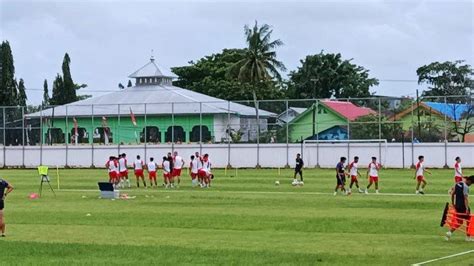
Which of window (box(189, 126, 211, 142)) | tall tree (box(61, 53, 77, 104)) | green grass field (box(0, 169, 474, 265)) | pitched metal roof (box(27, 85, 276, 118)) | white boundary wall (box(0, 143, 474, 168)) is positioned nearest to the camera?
green grass field (box(0, 169, 474, 265))

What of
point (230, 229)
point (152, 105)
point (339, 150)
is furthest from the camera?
point (152, 105)

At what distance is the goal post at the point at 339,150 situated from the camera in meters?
76.0

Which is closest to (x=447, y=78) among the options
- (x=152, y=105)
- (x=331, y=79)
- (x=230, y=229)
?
(x=331, y=79)

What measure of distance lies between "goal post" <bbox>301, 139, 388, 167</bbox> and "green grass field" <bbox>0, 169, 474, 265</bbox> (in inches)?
1222

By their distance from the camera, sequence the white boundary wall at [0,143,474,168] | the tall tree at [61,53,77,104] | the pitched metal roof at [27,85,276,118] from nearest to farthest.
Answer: the white boundary wall at [0,143,474,168]
the pitched metal roof at [27,85,276,118]
the tall tree at [61,53,77,104]

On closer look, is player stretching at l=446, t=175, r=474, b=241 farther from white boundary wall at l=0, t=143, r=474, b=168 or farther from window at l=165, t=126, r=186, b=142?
window at l=165, t=126, r=186, b=142

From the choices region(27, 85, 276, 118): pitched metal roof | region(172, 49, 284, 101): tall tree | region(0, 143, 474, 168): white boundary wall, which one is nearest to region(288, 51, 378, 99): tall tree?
region(172, 49, 284, 101): tall tree

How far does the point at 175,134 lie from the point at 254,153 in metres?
10.5

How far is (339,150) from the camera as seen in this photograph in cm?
7762

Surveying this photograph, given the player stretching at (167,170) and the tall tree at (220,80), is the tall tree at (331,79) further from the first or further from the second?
the player stretching at (167,170)

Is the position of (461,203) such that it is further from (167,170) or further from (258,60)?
(258,60)

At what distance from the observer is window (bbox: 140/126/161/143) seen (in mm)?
87500

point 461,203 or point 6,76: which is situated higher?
point 6,76

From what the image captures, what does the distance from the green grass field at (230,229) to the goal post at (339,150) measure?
31.0 m
